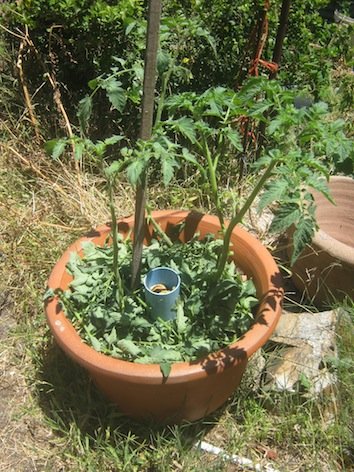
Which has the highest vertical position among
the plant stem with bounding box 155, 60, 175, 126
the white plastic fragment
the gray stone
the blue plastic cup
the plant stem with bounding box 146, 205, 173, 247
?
the plant stem with bounding box 155, 60, 175, 126

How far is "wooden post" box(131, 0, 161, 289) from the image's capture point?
1448 mm

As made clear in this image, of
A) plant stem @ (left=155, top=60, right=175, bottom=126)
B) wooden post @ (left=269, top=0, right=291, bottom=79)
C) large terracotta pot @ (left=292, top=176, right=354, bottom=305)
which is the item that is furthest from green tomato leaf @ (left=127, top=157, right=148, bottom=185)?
wooden post @ (left=269, top=0, right=291, bottom=79)

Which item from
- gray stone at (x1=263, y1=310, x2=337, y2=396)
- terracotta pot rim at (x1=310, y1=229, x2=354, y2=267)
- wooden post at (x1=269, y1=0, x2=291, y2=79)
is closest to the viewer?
gray stone at (x1=263, y1=310, x2=337, y2=396)

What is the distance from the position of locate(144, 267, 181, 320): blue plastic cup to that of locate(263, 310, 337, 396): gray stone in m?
0.50

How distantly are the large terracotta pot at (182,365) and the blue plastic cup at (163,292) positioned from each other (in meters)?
0.26

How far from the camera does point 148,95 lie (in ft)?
5.14

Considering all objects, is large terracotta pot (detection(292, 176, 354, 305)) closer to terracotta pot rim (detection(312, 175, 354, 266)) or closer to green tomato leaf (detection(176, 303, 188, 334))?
terracotta pot rim (detection(312, 175, 354, 266))

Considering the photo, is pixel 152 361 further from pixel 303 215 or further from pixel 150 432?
pixel 303 215

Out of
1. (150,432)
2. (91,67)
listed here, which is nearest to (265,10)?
(91,67)

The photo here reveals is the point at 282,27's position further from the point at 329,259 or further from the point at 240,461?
the point at 240,461

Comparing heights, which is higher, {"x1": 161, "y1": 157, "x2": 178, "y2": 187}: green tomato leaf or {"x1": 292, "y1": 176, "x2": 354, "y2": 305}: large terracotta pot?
{"x1": 161, "y1": 157, "x2": 178, "y2": 187}: green tomato leaf

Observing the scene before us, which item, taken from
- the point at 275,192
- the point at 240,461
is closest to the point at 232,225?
the point at 275,192

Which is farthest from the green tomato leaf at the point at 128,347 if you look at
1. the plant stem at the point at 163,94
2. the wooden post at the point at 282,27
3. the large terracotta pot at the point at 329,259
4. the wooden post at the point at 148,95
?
the wooden post at the point at 282,27

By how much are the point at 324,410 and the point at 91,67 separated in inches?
81.7
